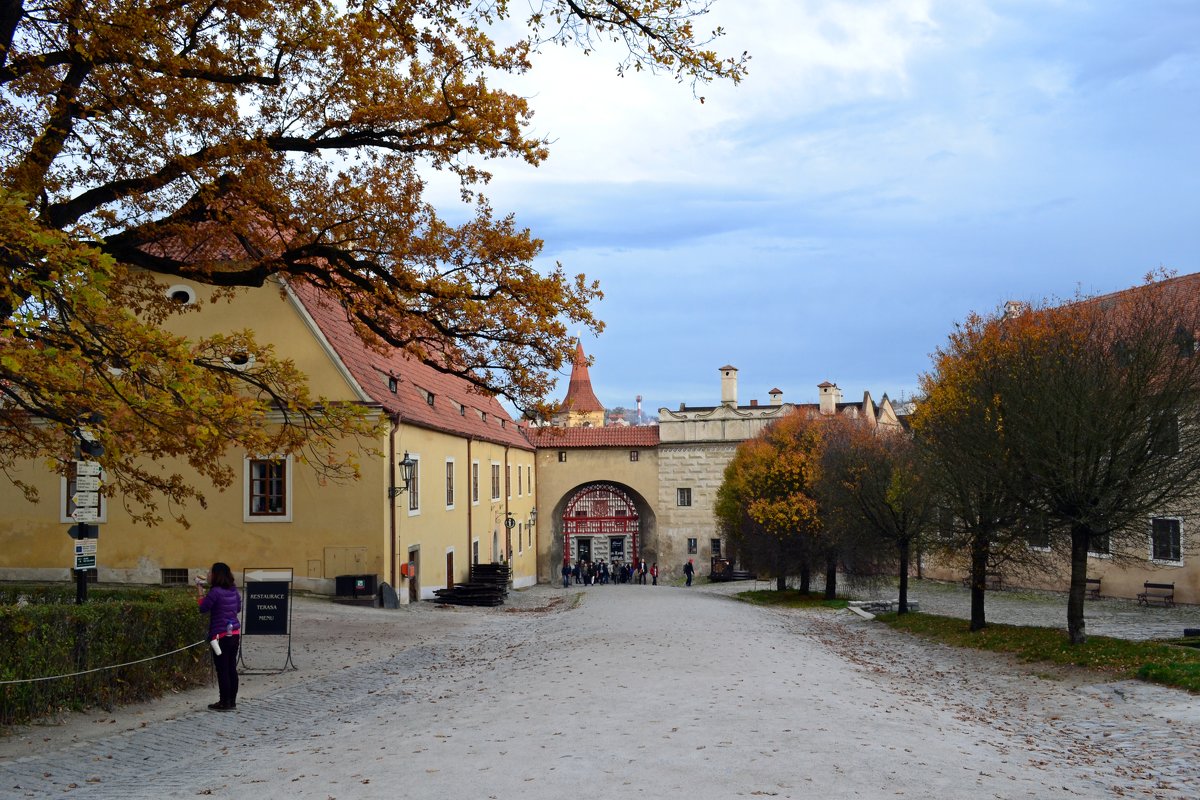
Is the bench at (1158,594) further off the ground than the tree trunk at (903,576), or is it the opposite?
the tree trunk at (903,576)

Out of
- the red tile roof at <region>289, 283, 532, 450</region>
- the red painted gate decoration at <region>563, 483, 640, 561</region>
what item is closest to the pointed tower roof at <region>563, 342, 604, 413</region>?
the red painted gate decoration at <region>563, 483, 640, 561</region>

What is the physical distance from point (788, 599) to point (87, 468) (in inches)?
1064

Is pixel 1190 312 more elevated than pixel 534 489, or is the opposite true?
pixel 1190 312

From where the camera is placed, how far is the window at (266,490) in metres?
24.5

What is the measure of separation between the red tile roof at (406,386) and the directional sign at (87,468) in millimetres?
4850

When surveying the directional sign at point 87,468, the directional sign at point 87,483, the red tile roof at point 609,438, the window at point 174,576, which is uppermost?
the red tile roof at point 609,438

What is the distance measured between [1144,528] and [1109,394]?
2495mm

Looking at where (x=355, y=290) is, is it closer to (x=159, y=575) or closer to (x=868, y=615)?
(x=159, y=575)

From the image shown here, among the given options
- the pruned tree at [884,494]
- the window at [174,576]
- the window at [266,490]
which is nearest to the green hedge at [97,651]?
the window at [266,490]

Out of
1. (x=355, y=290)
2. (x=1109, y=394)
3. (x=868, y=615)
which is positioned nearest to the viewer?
(x=355, y=290)

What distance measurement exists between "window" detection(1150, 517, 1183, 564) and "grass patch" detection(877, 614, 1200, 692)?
36.6 ft

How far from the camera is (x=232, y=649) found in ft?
36.4

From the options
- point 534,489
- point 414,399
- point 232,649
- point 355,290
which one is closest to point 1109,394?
point 355,290

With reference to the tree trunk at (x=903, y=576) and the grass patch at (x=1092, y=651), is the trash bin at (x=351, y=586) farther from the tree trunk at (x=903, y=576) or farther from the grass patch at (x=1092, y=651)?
the tree trunk at (x=903, y=576)
